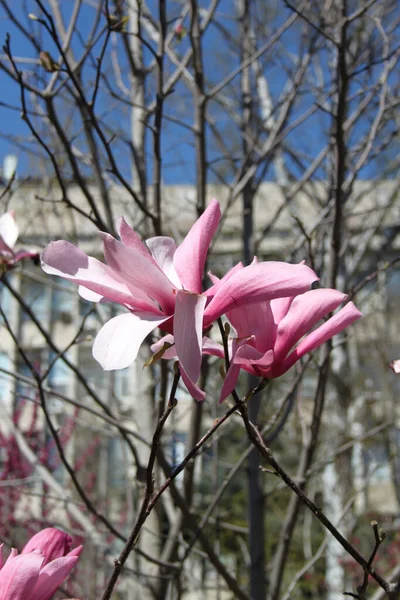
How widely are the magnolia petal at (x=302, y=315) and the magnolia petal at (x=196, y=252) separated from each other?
132 mm

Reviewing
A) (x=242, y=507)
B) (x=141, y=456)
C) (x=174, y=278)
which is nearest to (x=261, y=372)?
(x=174, y=278)

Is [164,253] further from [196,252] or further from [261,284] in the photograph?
[261,284]

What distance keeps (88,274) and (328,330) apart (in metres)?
0.30

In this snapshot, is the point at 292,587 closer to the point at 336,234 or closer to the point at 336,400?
the point at 336,234

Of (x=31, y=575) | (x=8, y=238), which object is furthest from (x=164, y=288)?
(x=8, y=238)

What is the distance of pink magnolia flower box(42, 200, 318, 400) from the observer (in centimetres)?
68

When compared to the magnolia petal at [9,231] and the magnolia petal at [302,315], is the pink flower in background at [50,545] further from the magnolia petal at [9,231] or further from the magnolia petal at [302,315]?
the magnolia petal at [9,231]

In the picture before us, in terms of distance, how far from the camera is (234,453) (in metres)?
10.1

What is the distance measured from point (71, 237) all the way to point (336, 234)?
1795 millimetres

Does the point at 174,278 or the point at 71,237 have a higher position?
the point at 71,237

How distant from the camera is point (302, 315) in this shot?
0.79 m

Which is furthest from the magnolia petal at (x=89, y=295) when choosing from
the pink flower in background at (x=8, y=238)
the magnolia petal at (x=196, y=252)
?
the pink flower in background at (x=8, y=238)

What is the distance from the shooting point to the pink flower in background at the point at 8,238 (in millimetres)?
1378

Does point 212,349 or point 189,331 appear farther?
point 212,349
